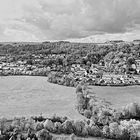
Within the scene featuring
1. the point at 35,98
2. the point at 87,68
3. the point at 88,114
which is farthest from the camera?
the point at 87,68

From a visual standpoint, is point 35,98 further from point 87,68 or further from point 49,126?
point 87,68

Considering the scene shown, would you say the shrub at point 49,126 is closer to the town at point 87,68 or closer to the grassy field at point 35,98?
the grassy field at point 35,98

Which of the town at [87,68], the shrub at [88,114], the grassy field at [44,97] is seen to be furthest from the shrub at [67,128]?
the town at [87,68]

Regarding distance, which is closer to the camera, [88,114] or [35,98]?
[88,114]

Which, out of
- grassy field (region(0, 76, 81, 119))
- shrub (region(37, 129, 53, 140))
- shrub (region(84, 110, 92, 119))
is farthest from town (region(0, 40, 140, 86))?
shrub (region(37, 129, 53, 140))

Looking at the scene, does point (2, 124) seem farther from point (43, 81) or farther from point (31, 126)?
point (43, 81)

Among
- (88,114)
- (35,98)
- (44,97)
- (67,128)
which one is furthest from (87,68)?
(67,128)

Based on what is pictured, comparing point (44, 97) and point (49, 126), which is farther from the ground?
point (44, 97)

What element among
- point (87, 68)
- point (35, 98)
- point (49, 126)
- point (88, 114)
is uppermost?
point (87, 68)

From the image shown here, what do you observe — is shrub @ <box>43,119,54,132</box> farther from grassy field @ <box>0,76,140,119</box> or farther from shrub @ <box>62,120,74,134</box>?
grassy field @ <box>0,76,140,119</box>

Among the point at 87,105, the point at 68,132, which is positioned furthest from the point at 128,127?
the point at 87,105
